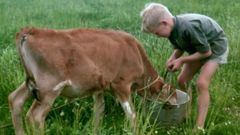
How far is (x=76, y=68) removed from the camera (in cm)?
600

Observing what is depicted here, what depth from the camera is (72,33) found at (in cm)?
618

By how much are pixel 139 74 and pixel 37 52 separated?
147cm

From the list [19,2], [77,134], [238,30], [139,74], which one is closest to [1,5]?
[19,2]

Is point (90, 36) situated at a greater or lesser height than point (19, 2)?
greater

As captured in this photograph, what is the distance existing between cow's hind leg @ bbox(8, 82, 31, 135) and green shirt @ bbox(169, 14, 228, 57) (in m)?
1.77

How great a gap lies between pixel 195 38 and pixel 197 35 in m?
0.04

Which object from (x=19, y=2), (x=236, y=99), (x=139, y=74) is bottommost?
(x=19, y=2)

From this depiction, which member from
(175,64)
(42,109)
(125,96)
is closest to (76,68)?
(42,109)

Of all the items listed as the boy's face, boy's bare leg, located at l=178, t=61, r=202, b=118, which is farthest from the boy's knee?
the boy's face

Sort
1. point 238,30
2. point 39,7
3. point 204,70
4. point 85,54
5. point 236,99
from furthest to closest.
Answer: point 39,7 < point 238,30 < point 236,99 < point 204,70 < point 85,54

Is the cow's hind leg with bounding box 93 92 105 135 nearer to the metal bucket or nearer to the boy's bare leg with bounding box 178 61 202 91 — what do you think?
the metal bucket

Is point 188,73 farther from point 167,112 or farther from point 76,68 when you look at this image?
point 76,68

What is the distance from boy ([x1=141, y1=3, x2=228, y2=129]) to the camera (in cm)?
632

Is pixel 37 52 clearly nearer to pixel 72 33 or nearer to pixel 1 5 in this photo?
pixel 72 33
